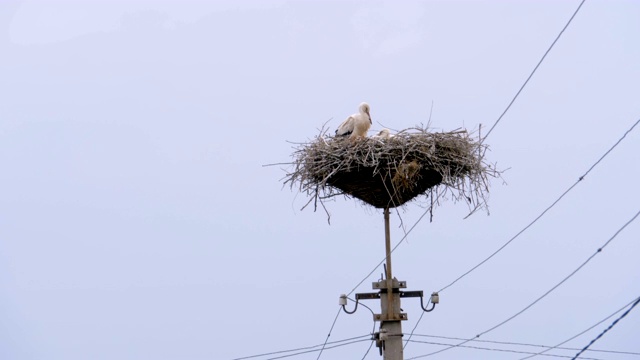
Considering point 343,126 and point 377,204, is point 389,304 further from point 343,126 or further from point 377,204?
point 343,126

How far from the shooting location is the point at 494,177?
34.2 feet

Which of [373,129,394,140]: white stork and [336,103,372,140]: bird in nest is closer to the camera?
[373,129,394,140]: white stork

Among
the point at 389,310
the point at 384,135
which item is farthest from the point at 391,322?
the point at 384,135

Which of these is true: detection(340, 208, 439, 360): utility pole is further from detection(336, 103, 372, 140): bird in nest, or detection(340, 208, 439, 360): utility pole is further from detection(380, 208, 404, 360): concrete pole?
detection(336, 103, 372, 140): bird in nest

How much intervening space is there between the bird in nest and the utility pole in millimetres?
1741

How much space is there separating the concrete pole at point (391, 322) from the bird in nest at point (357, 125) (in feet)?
5.96

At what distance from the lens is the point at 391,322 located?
10148 mm

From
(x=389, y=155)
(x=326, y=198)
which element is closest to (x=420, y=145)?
(x=389, y=155)

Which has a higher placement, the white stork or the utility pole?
the white stork

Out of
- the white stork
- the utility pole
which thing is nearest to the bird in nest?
the white stork

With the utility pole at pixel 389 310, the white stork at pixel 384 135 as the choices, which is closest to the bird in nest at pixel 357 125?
the white stork at pixel 384 135

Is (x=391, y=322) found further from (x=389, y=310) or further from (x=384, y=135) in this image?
(x=384, y=135)

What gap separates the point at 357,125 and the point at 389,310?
2.45 metres

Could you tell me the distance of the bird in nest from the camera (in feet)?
38.2
